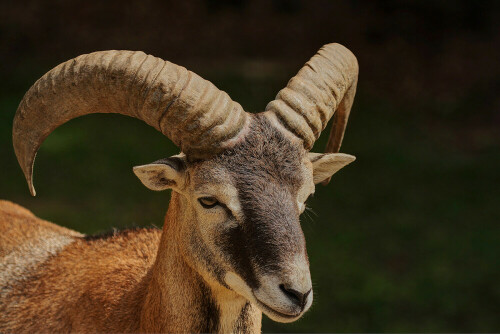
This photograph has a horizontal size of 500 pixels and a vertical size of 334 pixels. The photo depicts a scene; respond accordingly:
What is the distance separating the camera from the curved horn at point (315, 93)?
15.4 ft

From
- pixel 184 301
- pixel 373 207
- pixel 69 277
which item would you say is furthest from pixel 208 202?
pixel 373 207

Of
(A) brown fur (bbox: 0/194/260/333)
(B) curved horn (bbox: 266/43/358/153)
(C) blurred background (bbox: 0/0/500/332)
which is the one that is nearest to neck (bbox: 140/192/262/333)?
(A) brown fur (bbox: 0/194/260/333)

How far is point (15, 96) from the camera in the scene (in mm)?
16125

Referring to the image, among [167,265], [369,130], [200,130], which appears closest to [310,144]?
[200,130]

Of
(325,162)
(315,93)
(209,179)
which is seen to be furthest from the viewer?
(325,162)

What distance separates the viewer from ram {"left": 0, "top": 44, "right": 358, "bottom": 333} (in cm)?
425

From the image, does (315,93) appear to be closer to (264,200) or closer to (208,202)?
(264,200)

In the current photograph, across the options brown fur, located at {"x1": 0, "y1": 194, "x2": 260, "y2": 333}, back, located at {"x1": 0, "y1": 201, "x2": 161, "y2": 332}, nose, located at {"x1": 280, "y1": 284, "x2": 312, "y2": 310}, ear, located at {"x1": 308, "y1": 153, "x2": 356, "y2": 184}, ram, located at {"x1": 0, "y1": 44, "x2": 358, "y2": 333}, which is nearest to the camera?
nose, located at {"x1": 280, "y1": 284, "x2": 312, "y2": 310}

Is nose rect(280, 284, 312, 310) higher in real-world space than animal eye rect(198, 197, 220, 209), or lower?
lower

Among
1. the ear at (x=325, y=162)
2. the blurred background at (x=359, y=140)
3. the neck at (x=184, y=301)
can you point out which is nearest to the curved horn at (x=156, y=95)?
the neck at (x=184, y=301)

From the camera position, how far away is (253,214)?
168 inches

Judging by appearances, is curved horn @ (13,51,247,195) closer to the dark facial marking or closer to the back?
the dark facial marking

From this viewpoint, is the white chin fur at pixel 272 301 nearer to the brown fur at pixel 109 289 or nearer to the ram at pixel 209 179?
the ram at pixel 209 179

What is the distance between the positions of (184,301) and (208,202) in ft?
2.23
